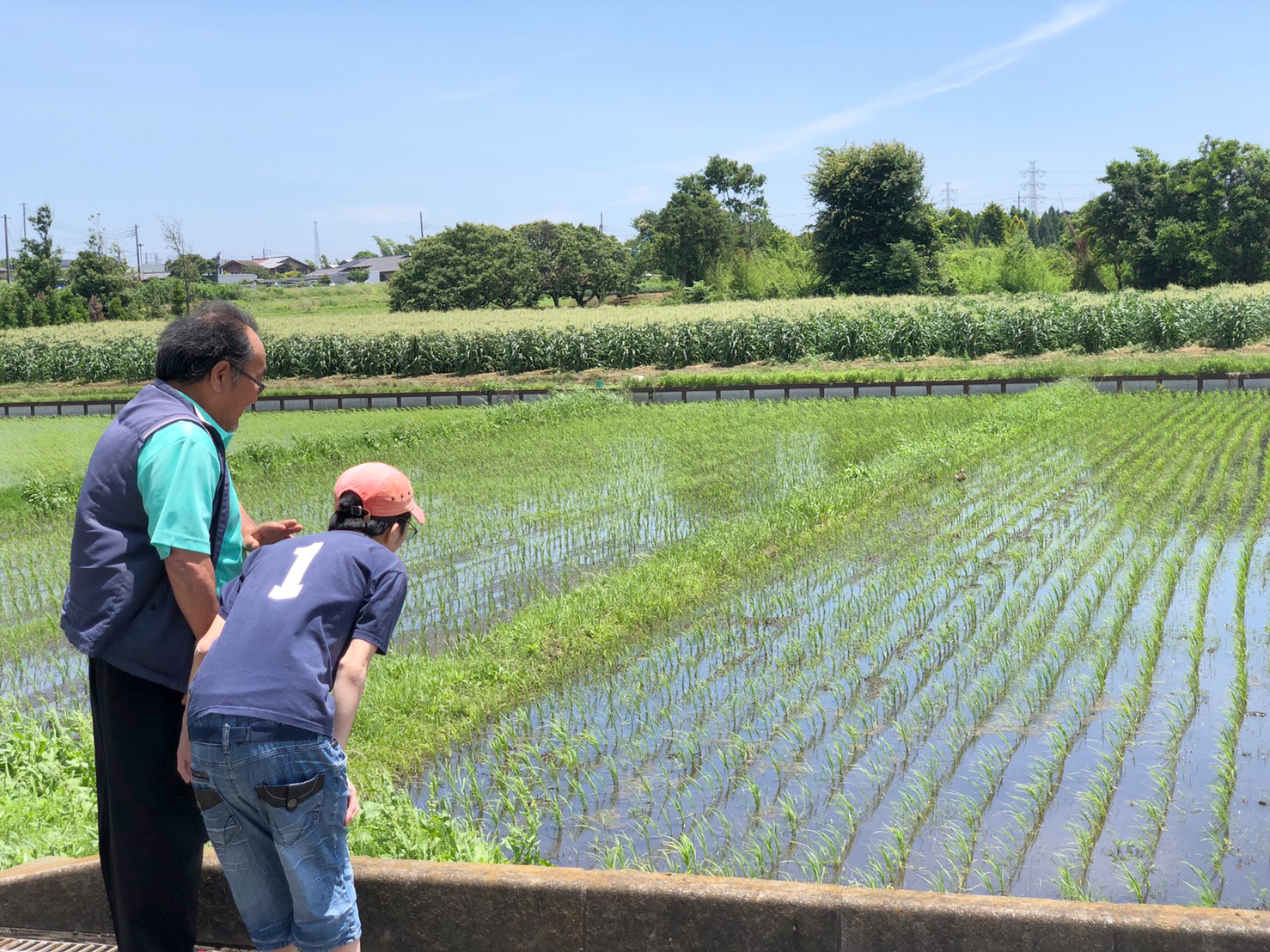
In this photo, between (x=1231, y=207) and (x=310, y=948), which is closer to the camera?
(x=310, y=948)

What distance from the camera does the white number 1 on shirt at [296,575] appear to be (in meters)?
2.31

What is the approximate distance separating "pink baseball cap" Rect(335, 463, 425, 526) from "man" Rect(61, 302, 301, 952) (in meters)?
0.29

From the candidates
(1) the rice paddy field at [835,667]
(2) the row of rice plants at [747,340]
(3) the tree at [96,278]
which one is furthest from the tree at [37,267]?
(1) the rice paddy field at [835,667]

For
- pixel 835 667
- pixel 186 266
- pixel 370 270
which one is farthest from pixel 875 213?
pixel 370 270

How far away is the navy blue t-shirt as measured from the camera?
2.24 metres

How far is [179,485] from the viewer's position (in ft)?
7.98

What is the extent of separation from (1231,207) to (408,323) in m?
31.7

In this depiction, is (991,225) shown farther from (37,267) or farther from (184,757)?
(184,757)

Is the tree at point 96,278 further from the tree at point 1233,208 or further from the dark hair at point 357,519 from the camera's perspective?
the dark hair at point 357,519

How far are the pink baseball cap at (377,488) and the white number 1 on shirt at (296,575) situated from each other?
6.7 inches

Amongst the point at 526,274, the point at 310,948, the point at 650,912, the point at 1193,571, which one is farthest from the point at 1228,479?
the point at 526,274

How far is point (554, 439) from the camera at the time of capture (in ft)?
54.5

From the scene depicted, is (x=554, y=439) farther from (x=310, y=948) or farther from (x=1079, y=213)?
(x=1079, y=213)

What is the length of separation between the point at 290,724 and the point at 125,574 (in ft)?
1.98
